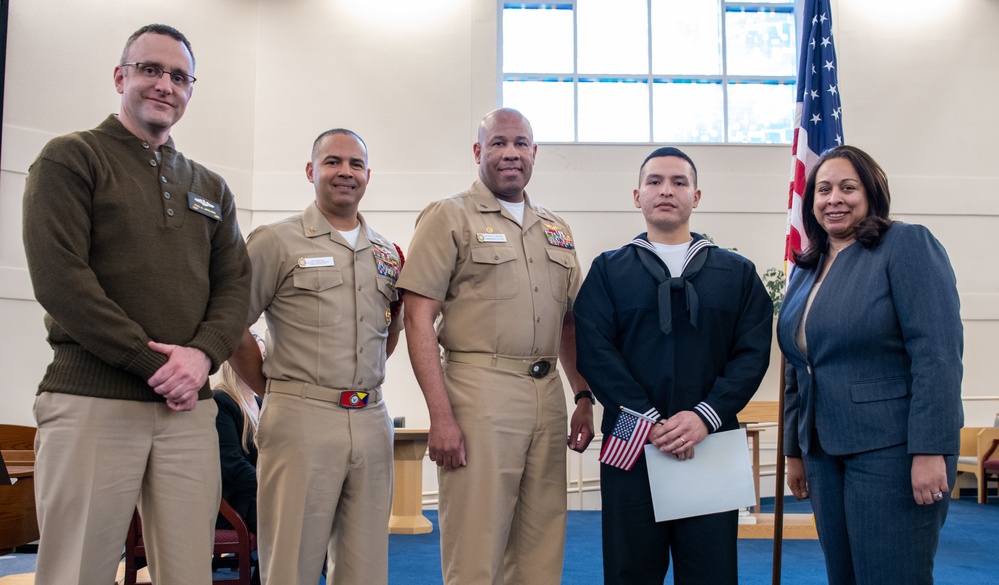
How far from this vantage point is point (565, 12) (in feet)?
27.7

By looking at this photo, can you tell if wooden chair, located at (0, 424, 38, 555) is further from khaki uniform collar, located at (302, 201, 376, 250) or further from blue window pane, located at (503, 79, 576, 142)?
blue window pane, located at (503, 79, 576, 142)

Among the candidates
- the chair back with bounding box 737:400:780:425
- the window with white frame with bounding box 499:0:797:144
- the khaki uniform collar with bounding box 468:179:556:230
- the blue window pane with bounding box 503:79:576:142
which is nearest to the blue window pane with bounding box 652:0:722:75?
the window with white frame with bounding box 499:0:797:144

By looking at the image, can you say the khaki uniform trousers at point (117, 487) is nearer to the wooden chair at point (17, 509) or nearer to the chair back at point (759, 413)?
the wooden chair at point (17, 509)

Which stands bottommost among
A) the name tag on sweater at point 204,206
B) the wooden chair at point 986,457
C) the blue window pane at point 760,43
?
the wooden chair at point 986,457

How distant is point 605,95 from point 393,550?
198 inches

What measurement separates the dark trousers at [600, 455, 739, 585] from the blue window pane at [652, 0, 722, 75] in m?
6.70

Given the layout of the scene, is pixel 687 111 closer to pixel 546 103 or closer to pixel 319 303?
pixel 546 103

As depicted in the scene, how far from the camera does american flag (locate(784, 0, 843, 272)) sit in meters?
4.08

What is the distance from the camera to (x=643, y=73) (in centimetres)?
836

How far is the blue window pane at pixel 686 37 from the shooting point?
27.6ft

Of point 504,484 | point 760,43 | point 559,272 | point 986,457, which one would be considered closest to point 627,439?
point 504,484

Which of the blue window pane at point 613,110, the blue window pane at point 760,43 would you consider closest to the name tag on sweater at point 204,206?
the blue window pane at point 613,110

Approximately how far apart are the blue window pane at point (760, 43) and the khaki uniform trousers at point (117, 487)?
24.6ft

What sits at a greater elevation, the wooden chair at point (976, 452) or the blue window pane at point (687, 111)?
the blue window pane at point (687, 111)
